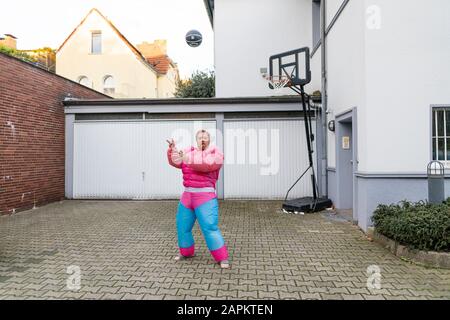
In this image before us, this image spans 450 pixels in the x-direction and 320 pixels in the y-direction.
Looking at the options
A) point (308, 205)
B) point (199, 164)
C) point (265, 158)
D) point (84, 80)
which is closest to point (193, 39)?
point (265, 158)

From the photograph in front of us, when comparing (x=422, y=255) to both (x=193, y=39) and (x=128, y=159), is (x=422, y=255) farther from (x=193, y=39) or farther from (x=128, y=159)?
(x=193, y=39)

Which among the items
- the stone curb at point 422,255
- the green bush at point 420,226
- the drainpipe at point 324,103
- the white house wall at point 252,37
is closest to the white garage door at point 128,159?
the drainpipe at point 324,103

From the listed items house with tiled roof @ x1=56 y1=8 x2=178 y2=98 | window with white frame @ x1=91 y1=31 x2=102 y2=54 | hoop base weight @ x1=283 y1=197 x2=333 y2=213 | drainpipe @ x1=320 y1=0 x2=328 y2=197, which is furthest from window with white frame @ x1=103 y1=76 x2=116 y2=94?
hoop base weight @ x1=283 y1=197 x2=333 y2=213

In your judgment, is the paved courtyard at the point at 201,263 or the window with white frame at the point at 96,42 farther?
the window with white frame at the point at 96,42

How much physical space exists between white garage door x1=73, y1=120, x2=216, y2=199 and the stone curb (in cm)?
634

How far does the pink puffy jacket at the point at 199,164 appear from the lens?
4418 mm

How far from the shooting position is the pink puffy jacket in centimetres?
442

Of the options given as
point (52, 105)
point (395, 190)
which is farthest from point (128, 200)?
point (395, 190)

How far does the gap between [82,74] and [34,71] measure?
14.3m

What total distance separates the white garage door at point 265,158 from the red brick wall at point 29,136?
488 centimetres
